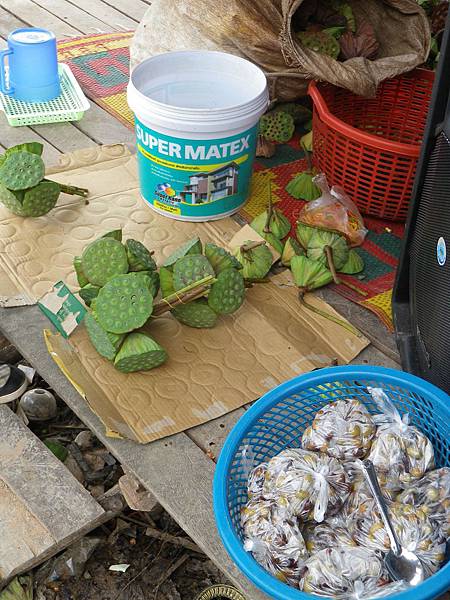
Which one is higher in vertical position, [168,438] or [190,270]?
[190,270]

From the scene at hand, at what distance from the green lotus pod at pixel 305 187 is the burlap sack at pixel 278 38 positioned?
0.86 ft

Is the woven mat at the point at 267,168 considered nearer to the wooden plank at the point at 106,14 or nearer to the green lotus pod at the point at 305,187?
the green lotus pod at the point at 305,187

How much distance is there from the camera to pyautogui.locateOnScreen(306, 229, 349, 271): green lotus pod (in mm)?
1725

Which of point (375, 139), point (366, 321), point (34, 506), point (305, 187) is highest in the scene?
point (375, 139)

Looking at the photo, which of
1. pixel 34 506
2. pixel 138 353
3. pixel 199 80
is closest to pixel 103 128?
pixel 199 80

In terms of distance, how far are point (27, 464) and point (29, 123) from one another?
4.27ft

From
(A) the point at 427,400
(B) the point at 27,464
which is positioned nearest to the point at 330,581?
(A) the point at 427,400

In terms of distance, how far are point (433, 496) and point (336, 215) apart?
2.91 feet

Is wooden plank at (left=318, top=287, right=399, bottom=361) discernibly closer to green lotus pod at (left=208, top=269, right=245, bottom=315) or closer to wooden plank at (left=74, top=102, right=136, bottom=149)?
green lotus pod at (left=208, top=269, right=245, bottom=315)

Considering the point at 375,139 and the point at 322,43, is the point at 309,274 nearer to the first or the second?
the point at 375,139

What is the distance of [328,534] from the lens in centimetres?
106

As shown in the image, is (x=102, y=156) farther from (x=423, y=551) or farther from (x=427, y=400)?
(x=423, y=551)

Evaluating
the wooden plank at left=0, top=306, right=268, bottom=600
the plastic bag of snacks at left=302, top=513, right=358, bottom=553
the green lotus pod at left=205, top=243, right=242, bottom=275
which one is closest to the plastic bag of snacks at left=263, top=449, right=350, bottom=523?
the plastic bag of snacks at left=302, top=513, right=358, bottom=553

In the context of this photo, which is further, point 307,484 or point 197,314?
point 197,314
